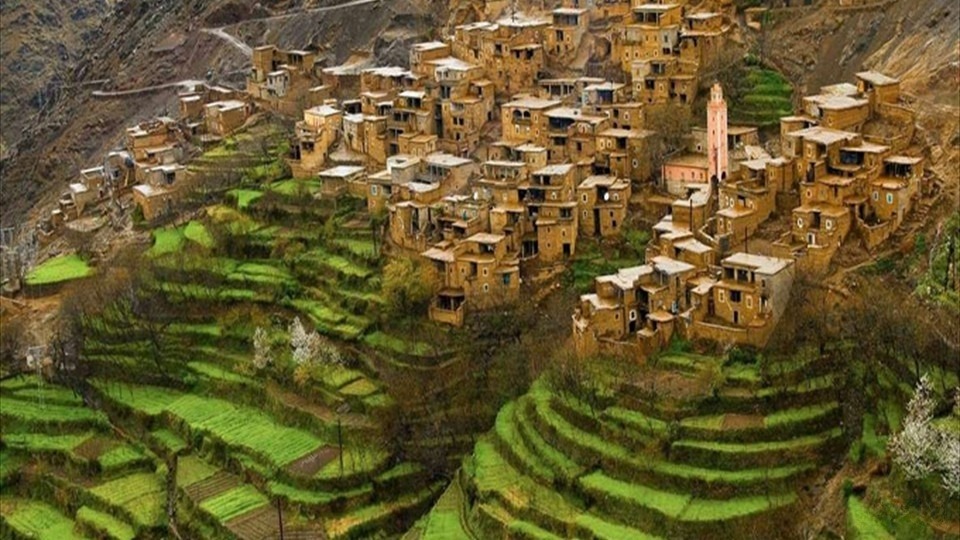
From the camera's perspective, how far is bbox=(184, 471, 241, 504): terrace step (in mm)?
38531

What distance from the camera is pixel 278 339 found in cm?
4253

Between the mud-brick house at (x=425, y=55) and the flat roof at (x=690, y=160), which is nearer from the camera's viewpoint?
the flat roof at (x=690, y=160)

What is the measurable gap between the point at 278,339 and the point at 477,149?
32.2 feet

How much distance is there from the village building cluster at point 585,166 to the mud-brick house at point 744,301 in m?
0.04

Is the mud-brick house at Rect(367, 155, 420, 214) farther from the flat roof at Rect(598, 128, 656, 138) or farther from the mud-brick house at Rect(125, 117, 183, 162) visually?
the mud-brick house at Rect(125, 117, 183, 162)

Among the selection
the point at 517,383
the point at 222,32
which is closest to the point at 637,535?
the point at 517,383

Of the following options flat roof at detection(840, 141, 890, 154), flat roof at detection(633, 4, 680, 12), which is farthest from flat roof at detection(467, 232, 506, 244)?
flat roof at detection(633, 4, 680, 12)

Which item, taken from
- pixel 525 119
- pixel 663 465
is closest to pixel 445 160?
pixel 525 119

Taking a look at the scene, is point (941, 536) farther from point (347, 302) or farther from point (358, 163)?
point (358, 163)

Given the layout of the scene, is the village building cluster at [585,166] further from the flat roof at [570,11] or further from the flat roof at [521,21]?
the flat roof at [521,21]

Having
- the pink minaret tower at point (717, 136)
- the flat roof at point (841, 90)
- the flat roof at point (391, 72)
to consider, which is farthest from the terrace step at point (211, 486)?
the flat roof at point (841, 90)

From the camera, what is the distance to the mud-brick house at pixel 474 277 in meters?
40.1

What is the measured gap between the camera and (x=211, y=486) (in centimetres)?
3897

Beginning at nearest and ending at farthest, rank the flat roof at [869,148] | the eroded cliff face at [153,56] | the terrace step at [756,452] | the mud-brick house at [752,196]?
the terrace step at [756,452] < the flat roof at [869,148] < the mud-brick house at [752,196] < the eroded cliff face at [153,56]
